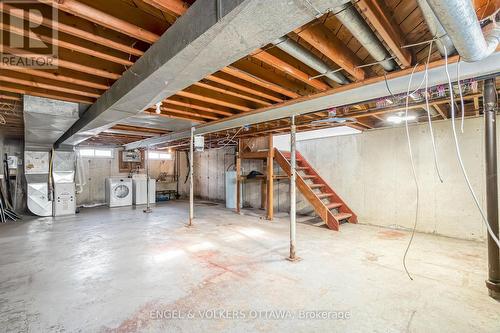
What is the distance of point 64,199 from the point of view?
19.9 feet

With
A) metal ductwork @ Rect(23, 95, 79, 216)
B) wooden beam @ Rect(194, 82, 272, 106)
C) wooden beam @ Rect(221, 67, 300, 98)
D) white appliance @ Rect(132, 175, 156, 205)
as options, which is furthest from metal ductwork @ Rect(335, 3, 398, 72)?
white appliance @ Rect(132, 175, 156, 205)

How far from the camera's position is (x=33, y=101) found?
289 centimetres

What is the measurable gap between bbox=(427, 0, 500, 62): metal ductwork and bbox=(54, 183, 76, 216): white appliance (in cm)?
765

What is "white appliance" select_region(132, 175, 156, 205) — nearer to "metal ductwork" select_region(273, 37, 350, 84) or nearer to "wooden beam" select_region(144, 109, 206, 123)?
"wooden beam" select_region(144, 109, 206, 123)

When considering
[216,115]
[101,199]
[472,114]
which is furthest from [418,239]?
[101,199]

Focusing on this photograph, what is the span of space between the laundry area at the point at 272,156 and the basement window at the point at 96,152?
9.70 ft

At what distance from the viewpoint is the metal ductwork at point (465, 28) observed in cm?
104

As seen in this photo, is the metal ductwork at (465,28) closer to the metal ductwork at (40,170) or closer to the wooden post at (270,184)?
the wooden post at (270,184)

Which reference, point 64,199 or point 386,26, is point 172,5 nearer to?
point 386,26

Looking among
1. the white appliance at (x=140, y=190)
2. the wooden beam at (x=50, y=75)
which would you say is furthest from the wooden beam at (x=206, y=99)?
the white appliance at (x=140, y=190)

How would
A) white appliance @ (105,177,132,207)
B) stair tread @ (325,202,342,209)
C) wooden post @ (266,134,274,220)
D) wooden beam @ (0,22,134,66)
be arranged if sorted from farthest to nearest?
white appliance @ (105,177,132,207) → wooden post @ (266,134,274,220) → stair tread @ (325,202,342,209) → wooden beam @ (0,22,134,66)

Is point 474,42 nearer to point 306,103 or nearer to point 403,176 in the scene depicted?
point 306,103

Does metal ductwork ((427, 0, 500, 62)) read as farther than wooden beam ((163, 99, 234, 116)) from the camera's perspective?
No

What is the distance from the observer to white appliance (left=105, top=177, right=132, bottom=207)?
7496 millimetres
